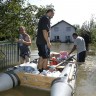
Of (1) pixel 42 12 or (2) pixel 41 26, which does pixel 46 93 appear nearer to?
(2) pixel 41 26

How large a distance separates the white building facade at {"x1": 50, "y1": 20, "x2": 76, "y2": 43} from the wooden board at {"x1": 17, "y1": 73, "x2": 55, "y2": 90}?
200 ft

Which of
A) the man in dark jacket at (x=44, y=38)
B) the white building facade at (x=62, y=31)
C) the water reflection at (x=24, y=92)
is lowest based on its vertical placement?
the water reflection at (x=24, y=92)

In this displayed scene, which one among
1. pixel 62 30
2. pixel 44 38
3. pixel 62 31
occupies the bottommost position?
pixel 44 38

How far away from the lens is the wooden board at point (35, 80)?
7.78 metres

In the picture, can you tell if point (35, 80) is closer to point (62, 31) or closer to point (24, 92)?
point (24, 92)

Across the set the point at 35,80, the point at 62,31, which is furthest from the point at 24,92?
the point at 62,31

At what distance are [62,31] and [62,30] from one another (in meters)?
0.35

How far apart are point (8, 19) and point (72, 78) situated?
5.18 metres

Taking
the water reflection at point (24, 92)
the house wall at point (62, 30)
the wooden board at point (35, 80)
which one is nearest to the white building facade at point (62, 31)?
the house wall at point (62, 30)

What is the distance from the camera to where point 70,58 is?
1141cm

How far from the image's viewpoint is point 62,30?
7156 cm

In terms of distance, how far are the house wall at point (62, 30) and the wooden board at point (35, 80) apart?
61815 millimetres

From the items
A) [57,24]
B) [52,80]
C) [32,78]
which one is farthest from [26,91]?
[57,24]

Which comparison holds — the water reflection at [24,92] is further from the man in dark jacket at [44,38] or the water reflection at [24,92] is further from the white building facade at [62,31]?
the white building facade at [62,31]
